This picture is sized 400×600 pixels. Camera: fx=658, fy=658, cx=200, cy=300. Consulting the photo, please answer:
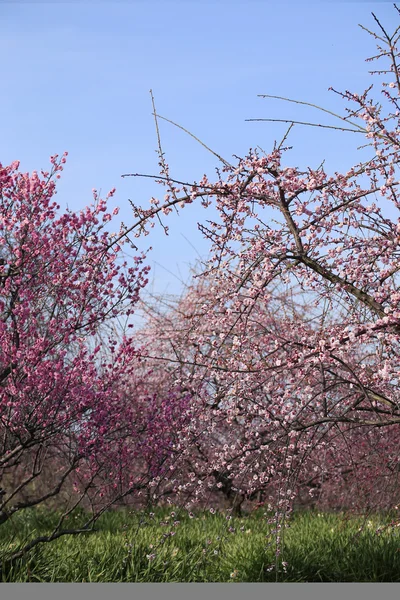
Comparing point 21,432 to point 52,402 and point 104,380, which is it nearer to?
point 52,402

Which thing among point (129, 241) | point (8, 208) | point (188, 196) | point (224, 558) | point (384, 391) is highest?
point (8, 208)

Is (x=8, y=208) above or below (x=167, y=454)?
above

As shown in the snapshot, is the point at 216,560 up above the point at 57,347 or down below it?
below

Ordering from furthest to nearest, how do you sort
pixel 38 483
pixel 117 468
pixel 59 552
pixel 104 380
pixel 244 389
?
pixel 38 483, pixel 117 468, pixel 104 380, pixel 59 552, pixel 244 389

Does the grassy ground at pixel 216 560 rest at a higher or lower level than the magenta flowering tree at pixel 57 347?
lower

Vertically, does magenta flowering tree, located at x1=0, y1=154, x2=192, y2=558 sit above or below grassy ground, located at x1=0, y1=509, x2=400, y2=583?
above

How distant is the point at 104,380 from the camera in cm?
791

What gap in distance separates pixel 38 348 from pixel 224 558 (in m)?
2.97

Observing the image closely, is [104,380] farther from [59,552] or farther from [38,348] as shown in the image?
[59,552]

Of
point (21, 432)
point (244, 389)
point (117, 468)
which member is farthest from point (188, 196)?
point (117, 468)

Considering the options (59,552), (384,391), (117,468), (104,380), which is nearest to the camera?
(59,552)

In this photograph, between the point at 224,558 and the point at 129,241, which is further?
the point at 224,558

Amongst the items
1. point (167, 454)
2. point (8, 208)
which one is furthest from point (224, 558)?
point (8, 208)

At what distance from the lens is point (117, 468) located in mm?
8617
